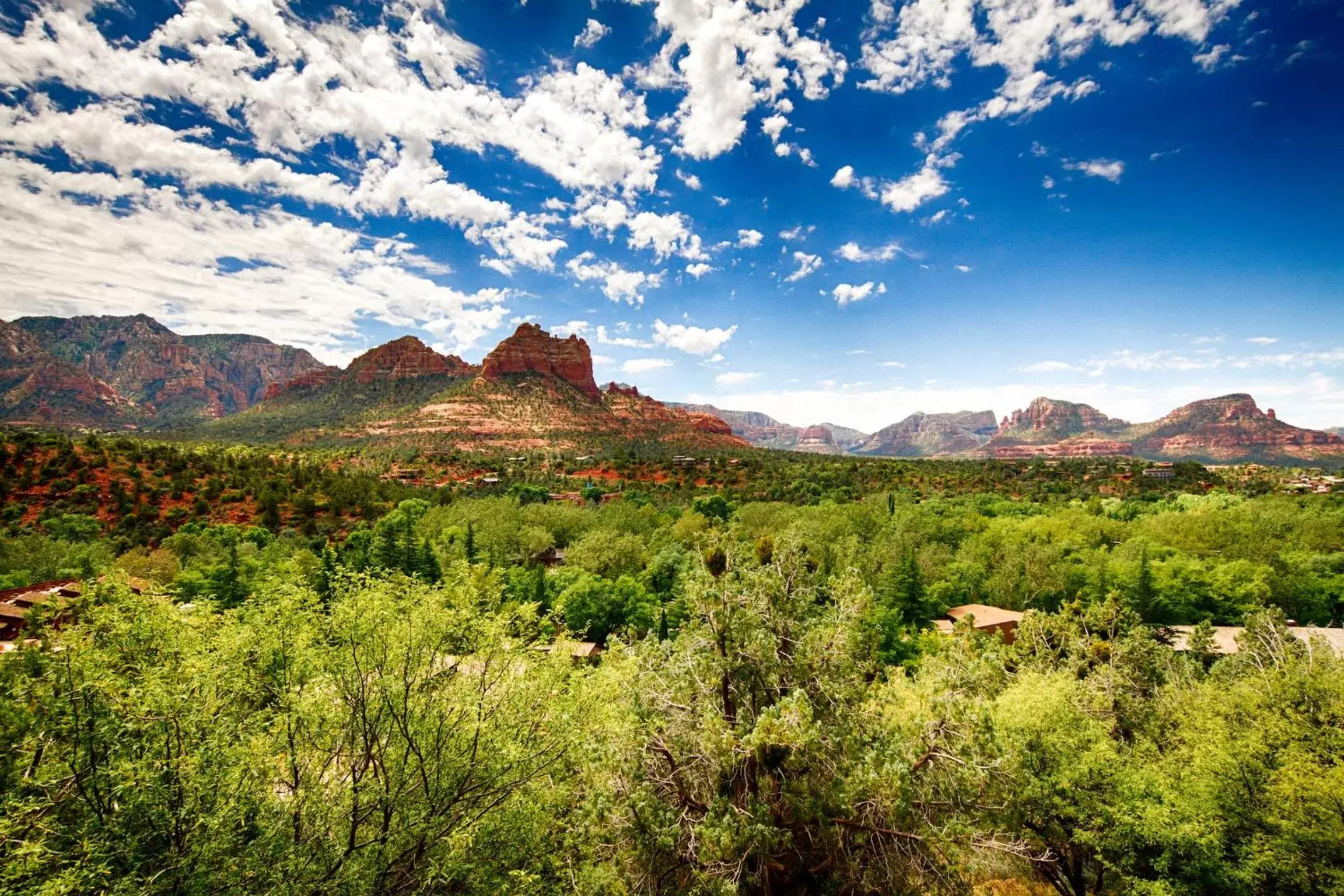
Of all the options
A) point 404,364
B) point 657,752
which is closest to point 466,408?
point 404,364

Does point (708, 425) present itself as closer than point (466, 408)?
No

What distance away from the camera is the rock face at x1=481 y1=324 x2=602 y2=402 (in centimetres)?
13825

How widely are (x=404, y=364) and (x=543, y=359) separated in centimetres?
4202

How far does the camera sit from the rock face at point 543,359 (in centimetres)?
13825

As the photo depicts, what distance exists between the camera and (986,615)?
32219 mm

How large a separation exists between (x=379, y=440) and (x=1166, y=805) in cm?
11420

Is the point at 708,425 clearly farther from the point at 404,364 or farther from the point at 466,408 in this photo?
the point at 404,364

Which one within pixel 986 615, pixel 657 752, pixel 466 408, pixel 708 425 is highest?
pixel 466 408

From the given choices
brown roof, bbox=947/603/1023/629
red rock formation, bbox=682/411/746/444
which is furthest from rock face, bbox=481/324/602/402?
brown roof, bbox=947/603/1023/629

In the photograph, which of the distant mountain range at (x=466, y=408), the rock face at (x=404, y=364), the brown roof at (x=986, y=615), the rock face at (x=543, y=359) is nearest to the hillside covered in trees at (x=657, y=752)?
the brown roof at (x=986, y=615)

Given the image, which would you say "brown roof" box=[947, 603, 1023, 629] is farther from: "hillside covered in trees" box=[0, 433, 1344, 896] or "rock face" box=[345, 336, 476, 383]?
"rock face" box=[345, 336, 476, 383]

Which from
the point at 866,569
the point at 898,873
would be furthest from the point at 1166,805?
the point at 866,569

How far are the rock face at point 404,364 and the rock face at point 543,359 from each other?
13.9m

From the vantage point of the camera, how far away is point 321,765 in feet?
32.2
